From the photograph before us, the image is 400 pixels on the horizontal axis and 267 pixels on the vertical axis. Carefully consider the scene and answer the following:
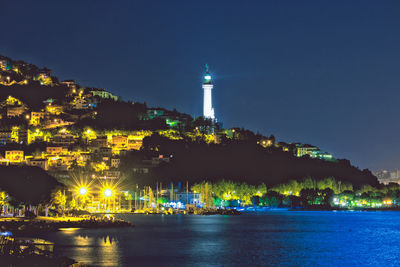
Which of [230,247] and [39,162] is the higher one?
[39,162]

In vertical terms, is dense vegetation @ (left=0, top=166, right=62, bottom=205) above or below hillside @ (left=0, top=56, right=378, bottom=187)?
below

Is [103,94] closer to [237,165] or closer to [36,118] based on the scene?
[36,118]

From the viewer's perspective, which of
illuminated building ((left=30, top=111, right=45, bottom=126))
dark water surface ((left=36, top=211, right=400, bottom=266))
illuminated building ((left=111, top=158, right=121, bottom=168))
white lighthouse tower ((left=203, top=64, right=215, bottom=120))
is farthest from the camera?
white lighthouse tower ((left=203, top=64, right=215, bottom=120))

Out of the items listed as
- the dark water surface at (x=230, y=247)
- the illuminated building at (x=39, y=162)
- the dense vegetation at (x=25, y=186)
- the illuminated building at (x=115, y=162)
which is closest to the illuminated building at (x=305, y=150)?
the illuminated building at (x=115, y=162)

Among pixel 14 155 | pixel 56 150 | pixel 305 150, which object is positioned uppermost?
pixel 305 150

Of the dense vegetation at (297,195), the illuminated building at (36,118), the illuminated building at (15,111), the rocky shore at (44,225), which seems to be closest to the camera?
the rocky shore at (44,225)

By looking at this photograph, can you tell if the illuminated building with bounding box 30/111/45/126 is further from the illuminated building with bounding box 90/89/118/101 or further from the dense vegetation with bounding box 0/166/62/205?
the dense vegetation with bounding box 0/166/62/205

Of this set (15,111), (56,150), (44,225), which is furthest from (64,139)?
(44,225)

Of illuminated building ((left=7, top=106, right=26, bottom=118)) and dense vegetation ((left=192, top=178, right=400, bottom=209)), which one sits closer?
dense vegetation ((left=192, top=178, right=400, bottom=209))

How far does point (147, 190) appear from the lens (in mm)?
112312

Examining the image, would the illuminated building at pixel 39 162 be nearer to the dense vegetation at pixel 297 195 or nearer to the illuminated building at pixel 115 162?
the illuminated building at pixel 115 162

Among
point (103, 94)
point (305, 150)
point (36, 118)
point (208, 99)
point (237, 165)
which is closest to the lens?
point (237, 165)

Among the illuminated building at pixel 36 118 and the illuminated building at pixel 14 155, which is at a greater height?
the illuminated building at pixel 36 118

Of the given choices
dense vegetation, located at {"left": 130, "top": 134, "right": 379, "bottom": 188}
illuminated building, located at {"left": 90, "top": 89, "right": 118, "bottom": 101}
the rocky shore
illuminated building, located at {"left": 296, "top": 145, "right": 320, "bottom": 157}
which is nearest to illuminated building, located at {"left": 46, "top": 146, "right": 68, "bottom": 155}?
dense vegetation, located at {"left": 130, "top": 134, "right": 379, "bottom": 188}
